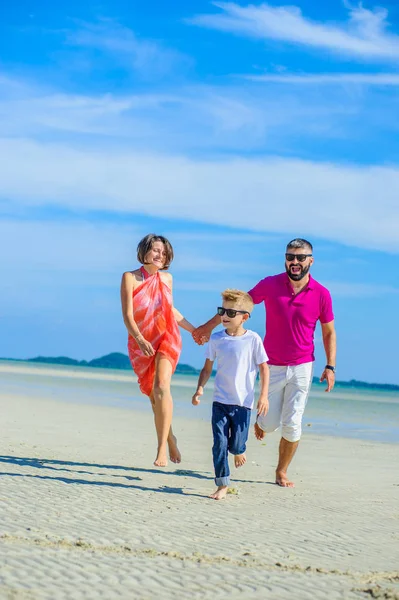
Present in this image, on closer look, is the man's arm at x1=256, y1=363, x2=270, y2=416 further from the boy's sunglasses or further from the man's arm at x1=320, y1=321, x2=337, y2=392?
the man's arm at x1=320, y1=321, x2=337, y2=392

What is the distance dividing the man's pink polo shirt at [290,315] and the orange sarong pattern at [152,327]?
909 millimetres

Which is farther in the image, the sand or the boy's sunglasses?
the boy's sunglasses

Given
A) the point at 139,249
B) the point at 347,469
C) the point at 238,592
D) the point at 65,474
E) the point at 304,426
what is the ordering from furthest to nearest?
the point at 304,426 → the point at 347,469 → the point at 139,249 → the point at 65,474 → the point at 238,592

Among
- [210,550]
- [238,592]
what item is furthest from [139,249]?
[238,592]

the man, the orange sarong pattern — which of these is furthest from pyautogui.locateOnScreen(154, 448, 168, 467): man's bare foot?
Answer: the man

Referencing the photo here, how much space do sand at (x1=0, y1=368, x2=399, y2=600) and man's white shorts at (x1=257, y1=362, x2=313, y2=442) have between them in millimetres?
558

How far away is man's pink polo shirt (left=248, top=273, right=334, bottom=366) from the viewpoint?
792cm

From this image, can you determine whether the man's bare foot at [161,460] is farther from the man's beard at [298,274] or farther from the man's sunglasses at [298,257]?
the man's sunglasses at [298,257]

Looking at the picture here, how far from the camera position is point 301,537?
5.61m

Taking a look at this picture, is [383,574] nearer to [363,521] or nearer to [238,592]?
[238,592]

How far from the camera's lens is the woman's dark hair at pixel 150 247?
8.48 m

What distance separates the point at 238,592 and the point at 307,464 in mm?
6093

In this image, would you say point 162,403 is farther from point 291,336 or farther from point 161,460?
point 291,336

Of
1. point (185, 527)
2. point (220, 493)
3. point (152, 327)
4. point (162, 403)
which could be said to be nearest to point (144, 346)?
point (152, 327)
